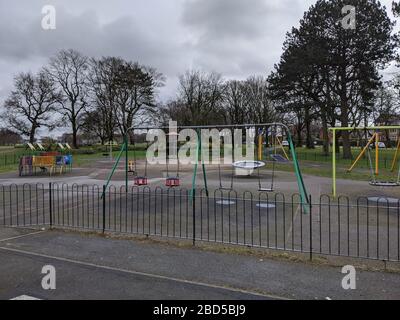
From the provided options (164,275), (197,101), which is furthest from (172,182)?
(197,101)

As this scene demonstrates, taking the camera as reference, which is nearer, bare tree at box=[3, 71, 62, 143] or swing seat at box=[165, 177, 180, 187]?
swing seat at box=[165, 177, 180, 187]

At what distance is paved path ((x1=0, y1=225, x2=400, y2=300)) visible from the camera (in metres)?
4.94

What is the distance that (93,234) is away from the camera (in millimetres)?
8180

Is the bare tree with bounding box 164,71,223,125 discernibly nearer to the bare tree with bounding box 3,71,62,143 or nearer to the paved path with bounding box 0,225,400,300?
the bare tree with bounding box 3,71,62,143

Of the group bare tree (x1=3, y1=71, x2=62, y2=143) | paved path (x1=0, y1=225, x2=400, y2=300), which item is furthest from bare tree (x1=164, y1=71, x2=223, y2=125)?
paved path (x1=0, y1=225, x2=400, y2=300)

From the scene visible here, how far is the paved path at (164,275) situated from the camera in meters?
4.94

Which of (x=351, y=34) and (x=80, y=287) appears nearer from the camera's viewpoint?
(x=80, y=287)

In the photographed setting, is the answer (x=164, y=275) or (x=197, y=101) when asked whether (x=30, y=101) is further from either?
(x=164, y=275)

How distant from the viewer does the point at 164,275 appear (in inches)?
221
